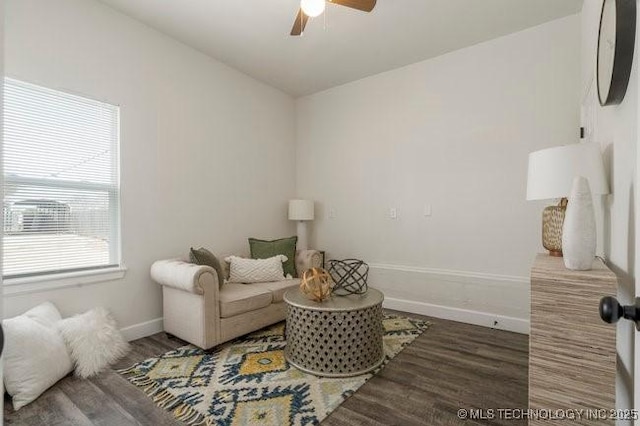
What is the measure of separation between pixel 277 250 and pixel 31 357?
2062 mm

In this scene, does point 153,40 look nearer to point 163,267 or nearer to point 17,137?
point 17,137

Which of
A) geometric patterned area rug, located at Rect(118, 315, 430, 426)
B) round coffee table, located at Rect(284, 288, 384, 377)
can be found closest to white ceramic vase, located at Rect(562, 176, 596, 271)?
round coffee table, located at Rect(284, 288, 384, 377)

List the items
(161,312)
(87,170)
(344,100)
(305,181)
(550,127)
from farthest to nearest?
(305,181) → (344,100) → (161,312) → (550,127) → (87,170)

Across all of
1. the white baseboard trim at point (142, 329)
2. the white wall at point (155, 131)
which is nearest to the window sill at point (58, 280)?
the white wall at point (155, 131)

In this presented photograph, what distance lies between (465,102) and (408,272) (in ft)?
6.00

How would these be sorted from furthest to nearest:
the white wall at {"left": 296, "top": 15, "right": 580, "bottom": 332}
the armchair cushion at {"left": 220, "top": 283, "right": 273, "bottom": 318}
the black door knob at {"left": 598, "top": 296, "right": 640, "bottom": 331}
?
the white wall at {"left": 296, "top": 15, "right": 580, "bottom": 332}, the armchair cushion at {"left": 220, "top": 283, "right": 273, "bottom": 318}, the black door knob at {"left": 598, "top": 296, "right": 640, "bottom": 331}

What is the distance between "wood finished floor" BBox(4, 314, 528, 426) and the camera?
1.69m

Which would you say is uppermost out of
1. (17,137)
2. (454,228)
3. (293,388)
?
(17,137)

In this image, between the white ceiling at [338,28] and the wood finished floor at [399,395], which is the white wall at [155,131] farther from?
the wood finished floor at [399,395]

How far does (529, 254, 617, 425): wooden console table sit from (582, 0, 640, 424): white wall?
0.35 feet

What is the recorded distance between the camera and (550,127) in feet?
9.12

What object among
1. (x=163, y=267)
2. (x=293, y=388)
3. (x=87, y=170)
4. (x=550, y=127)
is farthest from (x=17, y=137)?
(x=550, y=127)

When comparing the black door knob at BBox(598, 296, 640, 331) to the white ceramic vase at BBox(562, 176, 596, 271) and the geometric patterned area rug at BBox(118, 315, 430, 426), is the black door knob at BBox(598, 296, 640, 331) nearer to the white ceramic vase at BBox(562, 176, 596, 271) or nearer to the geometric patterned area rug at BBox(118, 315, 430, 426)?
the white ceramic vase at BBox(562, 176, 596, 271)

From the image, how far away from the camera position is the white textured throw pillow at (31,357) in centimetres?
182
